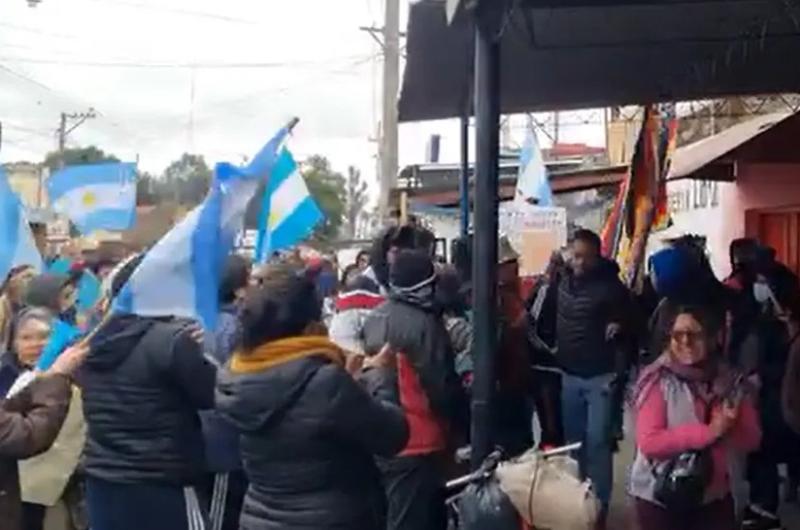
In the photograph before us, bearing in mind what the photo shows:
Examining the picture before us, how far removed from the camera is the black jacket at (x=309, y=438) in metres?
4.65

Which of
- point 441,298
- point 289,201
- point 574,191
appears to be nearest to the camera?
point 441,298

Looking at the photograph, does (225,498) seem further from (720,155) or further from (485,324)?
(720,155)

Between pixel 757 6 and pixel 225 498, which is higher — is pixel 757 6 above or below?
above

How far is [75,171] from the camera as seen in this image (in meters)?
11.6

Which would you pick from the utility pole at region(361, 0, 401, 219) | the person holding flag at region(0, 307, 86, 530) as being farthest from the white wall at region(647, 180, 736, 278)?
the person holding flag at region(0, 307, 86, 530)

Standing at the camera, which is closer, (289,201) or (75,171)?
(289,201)

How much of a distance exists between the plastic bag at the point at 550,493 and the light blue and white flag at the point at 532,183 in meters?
6.33

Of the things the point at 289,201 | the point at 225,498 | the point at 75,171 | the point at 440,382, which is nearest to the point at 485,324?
the point at 440,382

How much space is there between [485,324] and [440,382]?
469 millimetres

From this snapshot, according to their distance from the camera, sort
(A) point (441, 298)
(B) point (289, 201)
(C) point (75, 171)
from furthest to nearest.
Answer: (C) point (75, 171) < (B) point (289, 201) < (A) point (441, 298)

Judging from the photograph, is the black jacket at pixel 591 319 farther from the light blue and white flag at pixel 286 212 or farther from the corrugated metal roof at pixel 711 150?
the corrugated metal roof at pixel 711 150

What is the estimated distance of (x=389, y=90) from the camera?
82.6 ft

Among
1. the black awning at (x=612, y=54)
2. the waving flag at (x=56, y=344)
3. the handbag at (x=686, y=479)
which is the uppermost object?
the black awning at (x=612, y=54)

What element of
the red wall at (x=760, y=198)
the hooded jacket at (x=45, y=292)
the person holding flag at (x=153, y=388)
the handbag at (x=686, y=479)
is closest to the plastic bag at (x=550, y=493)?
the handbag at (x=686, y=479)
